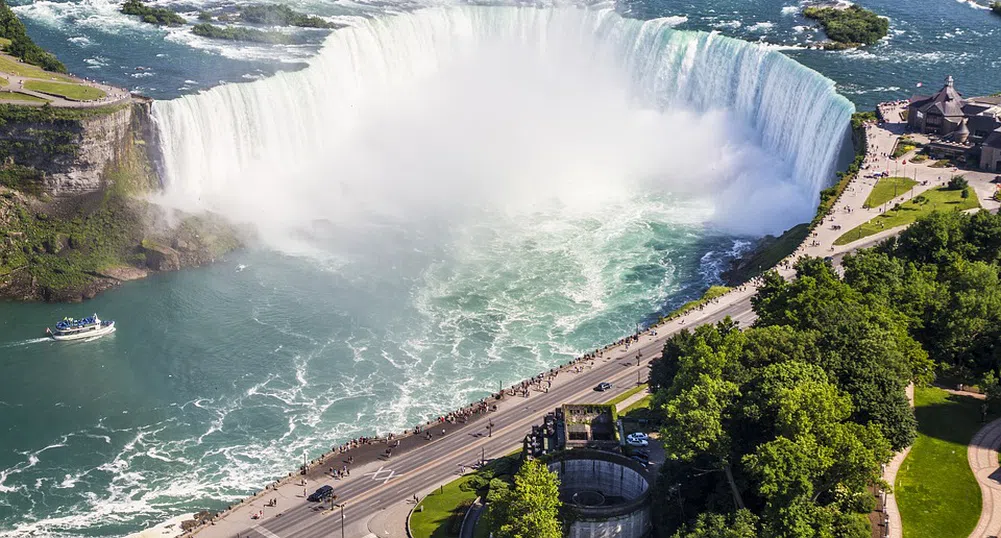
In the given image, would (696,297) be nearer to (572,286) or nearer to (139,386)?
(572,286)

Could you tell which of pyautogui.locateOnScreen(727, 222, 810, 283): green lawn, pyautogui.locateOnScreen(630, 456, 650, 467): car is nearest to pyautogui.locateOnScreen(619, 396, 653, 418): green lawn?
pyautogui.locateOnScreen(630, 456, 650, 467): car

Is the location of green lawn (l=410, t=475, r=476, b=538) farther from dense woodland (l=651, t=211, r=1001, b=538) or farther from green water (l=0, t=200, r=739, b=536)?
dense woodland (l=651, t=211, r=1001, b=538)

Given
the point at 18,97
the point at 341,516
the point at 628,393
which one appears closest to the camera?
the point at 341,516

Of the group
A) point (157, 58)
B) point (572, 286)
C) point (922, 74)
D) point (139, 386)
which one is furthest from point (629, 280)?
point (157, 58)

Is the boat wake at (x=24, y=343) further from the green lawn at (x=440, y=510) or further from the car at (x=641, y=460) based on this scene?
the car at (x=641, y=460)

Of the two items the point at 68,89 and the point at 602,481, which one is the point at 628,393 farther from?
the point at 68,89

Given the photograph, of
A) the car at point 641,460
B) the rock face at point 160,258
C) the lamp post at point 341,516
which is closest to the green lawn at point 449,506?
the lamp post at point 341,516

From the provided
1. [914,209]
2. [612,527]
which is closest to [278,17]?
[914,209]
